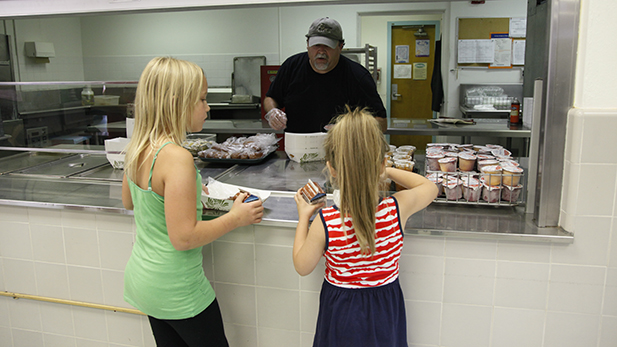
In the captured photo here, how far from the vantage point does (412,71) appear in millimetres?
6535

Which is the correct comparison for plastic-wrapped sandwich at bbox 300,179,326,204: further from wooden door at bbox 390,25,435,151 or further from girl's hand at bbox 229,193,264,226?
wooden door at bbox 390,25,435,151

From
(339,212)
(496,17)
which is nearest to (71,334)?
(339,212)

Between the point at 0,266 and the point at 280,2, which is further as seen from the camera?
the point at 0,266

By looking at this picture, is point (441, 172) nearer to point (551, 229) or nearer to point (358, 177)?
point (551, 229)

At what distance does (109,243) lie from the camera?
5.54 ft

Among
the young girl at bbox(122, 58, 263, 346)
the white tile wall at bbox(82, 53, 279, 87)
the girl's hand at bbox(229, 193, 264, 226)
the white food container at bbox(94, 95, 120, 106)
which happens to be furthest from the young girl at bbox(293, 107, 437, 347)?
the white tile wall at bbox(82, 53, 279, 87)

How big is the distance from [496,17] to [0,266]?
18.7 ft

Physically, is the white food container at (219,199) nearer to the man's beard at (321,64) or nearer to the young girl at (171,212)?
the young girl at (171,212)

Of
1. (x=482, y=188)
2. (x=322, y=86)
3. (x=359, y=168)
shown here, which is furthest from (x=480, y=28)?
(x=359, y=168)

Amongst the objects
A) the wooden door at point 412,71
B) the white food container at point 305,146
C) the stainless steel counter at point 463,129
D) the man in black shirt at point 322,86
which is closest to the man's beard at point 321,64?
the man in black shirt at point 322,86

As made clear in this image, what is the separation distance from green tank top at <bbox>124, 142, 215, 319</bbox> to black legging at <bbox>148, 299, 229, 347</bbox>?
0.03 meters

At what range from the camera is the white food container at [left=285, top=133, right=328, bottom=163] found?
2223mm

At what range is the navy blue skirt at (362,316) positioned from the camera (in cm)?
120

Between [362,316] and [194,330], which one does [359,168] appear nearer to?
[362,316]
